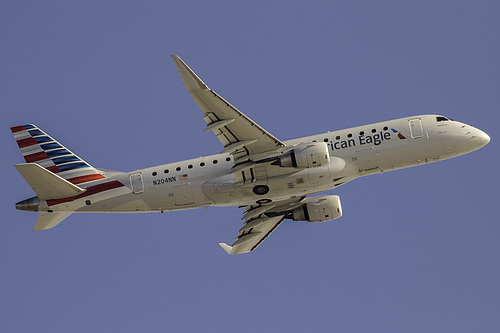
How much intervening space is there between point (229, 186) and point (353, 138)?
9.84 meters

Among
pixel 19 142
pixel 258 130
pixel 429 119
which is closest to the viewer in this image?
pixel 258 130

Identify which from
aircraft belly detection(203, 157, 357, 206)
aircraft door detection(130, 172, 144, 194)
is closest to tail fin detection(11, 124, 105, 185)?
aircraft door detection(130, 172, 144, 194)

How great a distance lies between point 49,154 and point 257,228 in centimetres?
1813

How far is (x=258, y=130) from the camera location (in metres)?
49.7

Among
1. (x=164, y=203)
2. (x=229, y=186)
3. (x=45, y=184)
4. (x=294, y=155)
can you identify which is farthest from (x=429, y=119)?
(x=45, y=184)

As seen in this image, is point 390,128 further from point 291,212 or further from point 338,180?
point 291,212

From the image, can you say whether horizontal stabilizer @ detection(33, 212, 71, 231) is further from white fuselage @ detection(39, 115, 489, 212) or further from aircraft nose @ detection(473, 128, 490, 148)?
aircraft nose @ detection(473, 128, 490, 148)

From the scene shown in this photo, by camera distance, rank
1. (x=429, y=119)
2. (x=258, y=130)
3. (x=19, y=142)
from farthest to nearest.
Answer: (x=19, y=142) → (x=429, y=119) → (x=258, y=130)

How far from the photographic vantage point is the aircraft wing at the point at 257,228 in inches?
2329

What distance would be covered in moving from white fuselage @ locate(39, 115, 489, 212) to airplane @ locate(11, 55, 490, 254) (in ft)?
0.24

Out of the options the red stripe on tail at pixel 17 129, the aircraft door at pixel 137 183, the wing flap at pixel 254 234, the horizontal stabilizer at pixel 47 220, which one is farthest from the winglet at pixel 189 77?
the red stripe on tail at pixel 17 129

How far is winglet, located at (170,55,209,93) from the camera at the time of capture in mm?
44562

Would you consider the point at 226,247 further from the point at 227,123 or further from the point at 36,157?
the point at 36,157

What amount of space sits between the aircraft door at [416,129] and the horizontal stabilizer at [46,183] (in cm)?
2524
